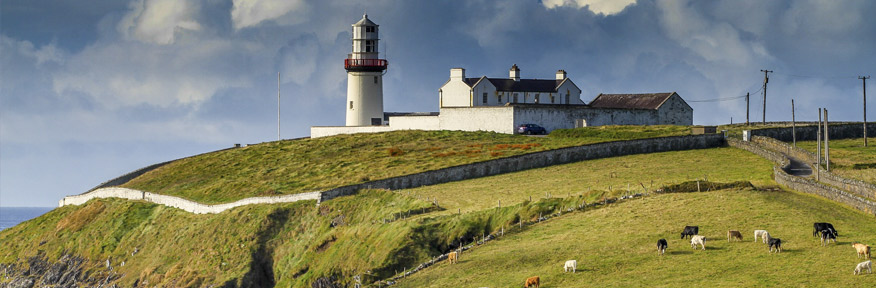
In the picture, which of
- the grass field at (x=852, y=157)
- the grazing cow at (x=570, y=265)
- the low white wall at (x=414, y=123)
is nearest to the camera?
the grazing cow at (x=570, y=265)

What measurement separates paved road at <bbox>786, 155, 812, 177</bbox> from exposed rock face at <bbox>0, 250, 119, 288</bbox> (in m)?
47.7

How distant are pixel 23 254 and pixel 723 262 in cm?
6393

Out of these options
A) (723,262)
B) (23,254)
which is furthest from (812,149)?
Answer: (23,254)

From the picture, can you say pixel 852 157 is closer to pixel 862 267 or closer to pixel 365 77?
pixel 862 267

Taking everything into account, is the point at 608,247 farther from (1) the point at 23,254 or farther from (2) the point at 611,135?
(1) the point at 23,254

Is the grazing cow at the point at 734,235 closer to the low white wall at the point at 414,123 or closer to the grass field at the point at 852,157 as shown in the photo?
the grass field at the point at 852,157

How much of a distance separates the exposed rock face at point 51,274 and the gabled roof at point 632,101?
56.1 m

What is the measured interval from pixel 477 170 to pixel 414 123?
3318 centimetres

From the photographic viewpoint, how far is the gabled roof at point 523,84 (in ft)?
380

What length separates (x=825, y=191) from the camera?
192 ft

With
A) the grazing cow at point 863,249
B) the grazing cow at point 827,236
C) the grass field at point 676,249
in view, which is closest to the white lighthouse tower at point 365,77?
the grass field at point 676,249

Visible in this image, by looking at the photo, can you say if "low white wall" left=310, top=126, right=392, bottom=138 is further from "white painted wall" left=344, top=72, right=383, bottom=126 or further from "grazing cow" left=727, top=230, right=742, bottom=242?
"grazing cow" left=727, top=230, right=742, bottom=242

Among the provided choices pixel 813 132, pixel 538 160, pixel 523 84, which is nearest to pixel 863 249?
pixel 538 160

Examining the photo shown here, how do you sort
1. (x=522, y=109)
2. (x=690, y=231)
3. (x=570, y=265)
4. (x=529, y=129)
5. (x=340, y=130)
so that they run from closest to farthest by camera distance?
(x=570, y=265) → (x=690, y=231) → (x=529, y=129) → (x=522, y=109) → (x=340, y=130)
